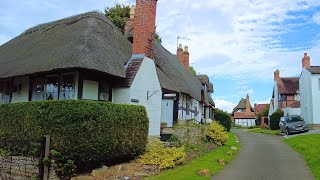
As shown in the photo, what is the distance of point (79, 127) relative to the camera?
11.9 meters

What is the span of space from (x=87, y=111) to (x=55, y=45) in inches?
253

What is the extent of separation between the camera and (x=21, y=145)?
13266 millimetres

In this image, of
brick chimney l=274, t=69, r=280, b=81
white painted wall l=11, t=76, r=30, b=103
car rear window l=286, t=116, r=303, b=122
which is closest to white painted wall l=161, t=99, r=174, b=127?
white painted wall l=11, t=76, r=30, b=103

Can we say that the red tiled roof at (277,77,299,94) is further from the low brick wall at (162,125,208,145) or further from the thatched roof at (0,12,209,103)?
the thatched roof at (0,12,209,103)

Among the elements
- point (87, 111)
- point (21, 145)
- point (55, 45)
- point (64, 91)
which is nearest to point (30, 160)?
point (21, 145)

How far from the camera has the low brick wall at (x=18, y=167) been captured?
12.5 metres

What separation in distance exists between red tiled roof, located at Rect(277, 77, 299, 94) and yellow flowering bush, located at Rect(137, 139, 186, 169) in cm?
4017

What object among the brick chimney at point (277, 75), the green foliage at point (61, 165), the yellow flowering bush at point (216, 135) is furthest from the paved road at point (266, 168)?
the brick chimney at point (277, 75)

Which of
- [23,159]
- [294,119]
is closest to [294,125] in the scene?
[294,119]

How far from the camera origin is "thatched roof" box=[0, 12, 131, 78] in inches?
579

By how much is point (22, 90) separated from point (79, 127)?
26.9 feet

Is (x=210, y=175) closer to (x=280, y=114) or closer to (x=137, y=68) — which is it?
(x=137, y=68)

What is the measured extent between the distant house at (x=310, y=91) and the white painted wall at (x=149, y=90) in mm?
26619

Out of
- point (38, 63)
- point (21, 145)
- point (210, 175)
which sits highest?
point (38, 63)
